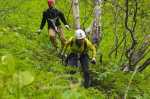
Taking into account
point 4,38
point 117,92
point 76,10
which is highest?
point 76,10

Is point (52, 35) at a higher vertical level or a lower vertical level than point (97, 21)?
lower

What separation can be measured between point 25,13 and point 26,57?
1379 centimetres

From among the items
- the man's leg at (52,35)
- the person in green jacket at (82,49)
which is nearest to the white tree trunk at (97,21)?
the man's leg at (52,35)

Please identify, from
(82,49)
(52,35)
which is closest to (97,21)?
(52,35)

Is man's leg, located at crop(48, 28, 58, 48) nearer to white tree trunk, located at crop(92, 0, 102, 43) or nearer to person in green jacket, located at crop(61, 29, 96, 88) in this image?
white tree trunk, located at crop(92, 0, 102, 43)

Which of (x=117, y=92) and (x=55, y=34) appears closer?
(x=117, y=92)

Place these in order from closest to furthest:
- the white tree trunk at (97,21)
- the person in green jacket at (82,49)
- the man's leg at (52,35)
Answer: the person in green jacket at (82,49) < the white tree trunk at (97,21) < the man's leg at (52,35)

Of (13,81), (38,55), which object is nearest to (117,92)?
(38,55)

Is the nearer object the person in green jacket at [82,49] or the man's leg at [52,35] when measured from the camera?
the person in green jacket at [82,49]

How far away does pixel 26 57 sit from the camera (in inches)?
534

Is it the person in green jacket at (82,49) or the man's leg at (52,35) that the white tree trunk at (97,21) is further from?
the person in green jacket at (82,49)

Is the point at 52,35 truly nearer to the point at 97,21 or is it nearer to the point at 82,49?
the point at 97,21

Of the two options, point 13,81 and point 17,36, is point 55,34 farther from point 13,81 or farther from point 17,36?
point 13,81

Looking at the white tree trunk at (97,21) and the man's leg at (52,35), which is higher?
the white tree trunk at (97,21)
